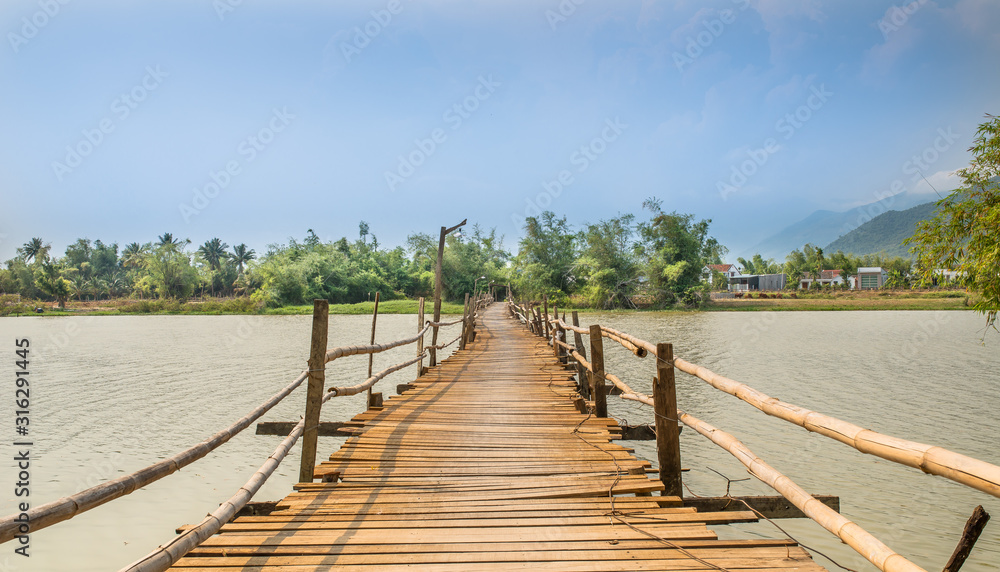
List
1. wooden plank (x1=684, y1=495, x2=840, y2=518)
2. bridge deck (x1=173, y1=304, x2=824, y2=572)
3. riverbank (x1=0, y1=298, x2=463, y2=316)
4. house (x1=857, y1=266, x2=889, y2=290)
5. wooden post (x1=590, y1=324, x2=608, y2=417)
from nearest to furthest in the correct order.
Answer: bridge deck (x1=173, y1=304, x2=824, y2=572) → wooden plank (x1=684, y1=495, x2=840, y2=518) → wooden post (x1=590, y1=324, x2=608, y2=417) → riverbank (x1=0, y1=298, x2=463, y2=316) → house (x1=857, y1=266, x2=889, y2=290)

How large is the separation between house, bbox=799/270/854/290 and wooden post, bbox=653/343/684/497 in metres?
66.0

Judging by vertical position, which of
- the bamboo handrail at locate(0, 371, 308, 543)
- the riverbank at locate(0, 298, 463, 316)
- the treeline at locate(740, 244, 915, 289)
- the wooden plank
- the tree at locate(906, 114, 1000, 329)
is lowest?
the riverbank at locate(0, 298, 463, 316)

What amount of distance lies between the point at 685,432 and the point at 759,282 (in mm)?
67254

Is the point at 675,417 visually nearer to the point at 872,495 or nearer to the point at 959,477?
the point at 959,477

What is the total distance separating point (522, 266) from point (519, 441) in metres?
42.7

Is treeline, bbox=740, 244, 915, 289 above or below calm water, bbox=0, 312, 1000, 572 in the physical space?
above

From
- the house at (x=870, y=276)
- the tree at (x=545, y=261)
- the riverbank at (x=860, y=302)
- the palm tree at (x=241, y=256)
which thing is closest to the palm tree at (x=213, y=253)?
the palm tree at (x=241, y=256)

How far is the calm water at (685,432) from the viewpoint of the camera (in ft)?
15.3

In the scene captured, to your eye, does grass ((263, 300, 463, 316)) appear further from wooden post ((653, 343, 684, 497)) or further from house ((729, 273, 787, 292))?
house ((729, 273, 787, 292))

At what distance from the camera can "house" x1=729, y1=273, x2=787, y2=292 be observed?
65000 mm

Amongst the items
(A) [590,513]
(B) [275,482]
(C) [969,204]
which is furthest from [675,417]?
(C) [969,204]

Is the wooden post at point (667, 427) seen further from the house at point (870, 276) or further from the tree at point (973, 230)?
the house at point (870, 276)

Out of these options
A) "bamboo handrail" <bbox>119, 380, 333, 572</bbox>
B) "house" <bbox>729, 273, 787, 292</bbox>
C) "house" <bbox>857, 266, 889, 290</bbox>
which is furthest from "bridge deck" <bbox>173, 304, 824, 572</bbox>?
"house" <bbox>857, 266, 889, 290</bbox>

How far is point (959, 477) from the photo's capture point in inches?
47.1
